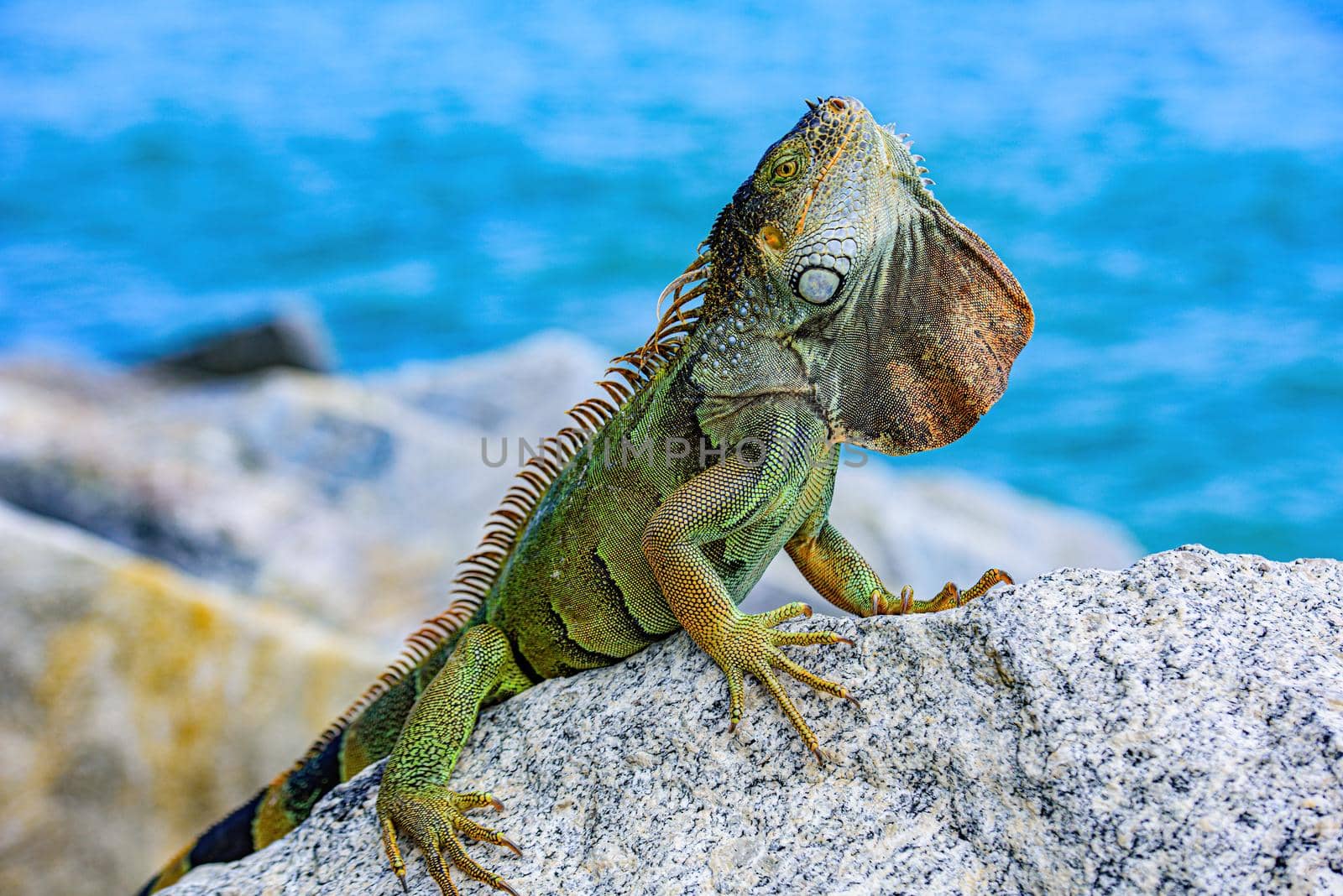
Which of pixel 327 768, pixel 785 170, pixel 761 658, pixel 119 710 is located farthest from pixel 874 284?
pixel 119 710

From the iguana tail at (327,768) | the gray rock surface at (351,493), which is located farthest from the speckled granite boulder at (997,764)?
the gray rock surface at (351,493)

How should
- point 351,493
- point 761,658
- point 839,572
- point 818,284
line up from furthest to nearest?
1. point 351,493
2. point 839,572
3. point 818,284
4. point 761,658

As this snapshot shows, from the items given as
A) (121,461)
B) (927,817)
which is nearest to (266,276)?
(121,461)

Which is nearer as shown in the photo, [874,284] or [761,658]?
[761,658]

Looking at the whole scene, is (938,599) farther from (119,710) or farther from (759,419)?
(119,710)

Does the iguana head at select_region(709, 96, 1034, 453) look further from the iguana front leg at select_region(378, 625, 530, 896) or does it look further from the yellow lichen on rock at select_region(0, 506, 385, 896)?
the yellow lichen on rock at select_region(0, 506, 385, 896)

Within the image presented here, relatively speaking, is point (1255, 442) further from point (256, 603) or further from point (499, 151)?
point (499, 151)

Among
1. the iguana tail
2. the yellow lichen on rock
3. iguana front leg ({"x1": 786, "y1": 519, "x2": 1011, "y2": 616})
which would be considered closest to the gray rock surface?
the yellow lichen on rock
